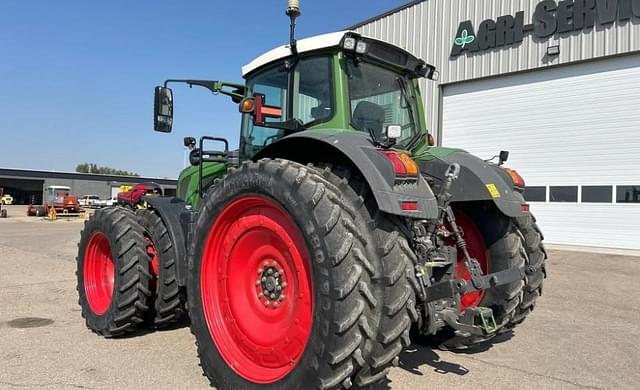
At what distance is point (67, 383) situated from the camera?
11.9ft

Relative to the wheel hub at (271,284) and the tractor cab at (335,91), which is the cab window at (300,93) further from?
the wheel hub at (271,284)

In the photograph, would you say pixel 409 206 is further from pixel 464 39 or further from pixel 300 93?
pixel 464 39

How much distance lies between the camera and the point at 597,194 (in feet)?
42.8

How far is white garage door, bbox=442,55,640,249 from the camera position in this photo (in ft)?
41.1

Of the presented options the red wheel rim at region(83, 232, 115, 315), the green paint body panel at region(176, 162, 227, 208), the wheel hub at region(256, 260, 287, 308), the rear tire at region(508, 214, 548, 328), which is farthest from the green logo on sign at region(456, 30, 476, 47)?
the wheel hub at region(256, 260, 287, 308)

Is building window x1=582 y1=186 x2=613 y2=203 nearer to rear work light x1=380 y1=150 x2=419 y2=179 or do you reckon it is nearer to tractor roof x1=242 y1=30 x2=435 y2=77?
tractor roof x1=242 y1=30 x2=435 y2=77

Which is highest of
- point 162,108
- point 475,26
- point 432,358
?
point 475,26

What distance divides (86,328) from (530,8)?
13827 millimetres

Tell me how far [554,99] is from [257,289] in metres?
12.9

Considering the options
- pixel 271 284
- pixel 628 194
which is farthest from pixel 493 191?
pixel 628 194

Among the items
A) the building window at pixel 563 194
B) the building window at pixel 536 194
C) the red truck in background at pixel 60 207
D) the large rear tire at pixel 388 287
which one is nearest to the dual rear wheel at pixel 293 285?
the large rear tire at pixel 388 287

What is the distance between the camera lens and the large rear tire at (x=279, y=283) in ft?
8.89

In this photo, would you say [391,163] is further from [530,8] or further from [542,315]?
[530,8]

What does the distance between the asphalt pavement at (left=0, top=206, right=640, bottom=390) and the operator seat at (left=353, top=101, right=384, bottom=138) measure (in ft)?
6.46
